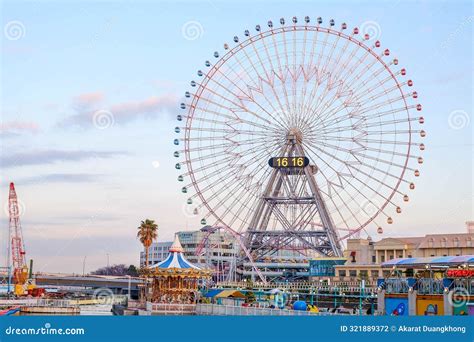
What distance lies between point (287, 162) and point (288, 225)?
10.2 meters

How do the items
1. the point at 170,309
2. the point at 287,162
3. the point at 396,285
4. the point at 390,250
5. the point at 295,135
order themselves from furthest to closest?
1. the point at 390,250
2. the point at 287,162
3. the point at 295,135
4. the point at 170,309
5. the point at 396,285

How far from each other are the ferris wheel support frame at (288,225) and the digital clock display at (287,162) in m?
1.00

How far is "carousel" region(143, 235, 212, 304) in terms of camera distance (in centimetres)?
6675

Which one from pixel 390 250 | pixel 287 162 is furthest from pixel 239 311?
pixel 390 250

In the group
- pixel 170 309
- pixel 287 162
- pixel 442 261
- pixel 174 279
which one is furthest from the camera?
pixel 287 162

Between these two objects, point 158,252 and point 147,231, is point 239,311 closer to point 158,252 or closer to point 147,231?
point 147,231

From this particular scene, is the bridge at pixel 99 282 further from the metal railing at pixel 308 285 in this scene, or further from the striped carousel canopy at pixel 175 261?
the striped carousel canopy at pixel 175 261

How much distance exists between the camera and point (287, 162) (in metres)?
83.9

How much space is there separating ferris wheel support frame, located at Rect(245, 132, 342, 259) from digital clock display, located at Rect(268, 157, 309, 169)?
Result: 997 mm

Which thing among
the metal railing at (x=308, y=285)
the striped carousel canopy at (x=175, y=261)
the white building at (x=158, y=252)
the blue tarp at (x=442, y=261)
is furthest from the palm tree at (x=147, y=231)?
the white building at (x=158, y=252)

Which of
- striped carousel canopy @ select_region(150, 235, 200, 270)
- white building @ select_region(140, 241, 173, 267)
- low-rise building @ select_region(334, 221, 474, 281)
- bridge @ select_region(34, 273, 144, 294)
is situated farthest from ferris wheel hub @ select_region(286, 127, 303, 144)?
white building @ select_region(140, 241, 173, 267)

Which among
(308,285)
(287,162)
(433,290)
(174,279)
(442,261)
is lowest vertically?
(308,285)

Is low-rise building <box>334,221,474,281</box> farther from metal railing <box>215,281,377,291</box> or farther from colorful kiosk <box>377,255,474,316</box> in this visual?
colorful kiosk <box>377,255,474,316</box>

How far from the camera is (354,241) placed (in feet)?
297
